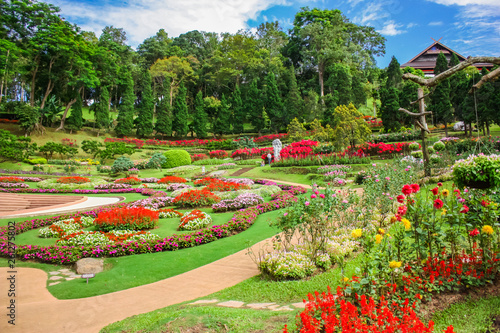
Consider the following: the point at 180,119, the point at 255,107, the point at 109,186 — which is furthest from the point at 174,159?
the point at 255,107

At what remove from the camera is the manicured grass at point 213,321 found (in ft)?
9.98

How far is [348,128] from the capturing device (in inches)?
769

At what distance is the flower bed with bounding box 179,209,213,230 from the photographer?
8.58 m

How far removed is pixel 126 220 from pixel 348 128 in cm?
1535

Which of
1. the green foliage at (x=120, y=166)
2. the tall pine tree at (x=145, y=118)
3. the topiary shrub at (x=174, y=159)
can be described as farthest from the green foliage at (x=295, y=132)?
the tall pine tree at (x=145, y=118)

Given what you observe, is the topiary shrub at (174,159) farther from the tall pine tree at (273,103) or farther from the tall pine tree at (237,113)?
the tall pine tree at (273,103)

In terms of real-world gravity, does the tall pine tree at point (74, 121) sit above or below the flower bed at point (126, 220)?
above

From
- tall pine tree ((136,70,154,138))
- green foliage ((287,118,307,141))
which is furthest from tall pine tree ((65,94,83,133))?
green foliage ((287,118,307,141))

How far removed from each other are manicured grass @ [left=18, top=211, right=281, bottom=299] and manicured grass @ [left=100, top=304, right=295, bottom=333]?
1911 millimetres

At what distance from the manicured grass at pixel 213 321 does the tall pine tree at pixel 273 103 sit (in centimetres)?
3773

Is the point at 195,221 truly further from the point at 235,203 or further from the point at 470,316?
the point at 470,316

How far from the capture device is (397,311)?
120 inches

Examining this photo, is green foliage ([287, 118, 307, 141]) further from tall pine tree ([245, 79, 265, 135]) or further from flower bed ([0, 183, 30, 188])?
flower bed ([0, 183, 30, 188])

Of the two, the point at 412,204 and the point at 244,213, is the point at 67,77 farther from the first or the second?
the point at 412,204
